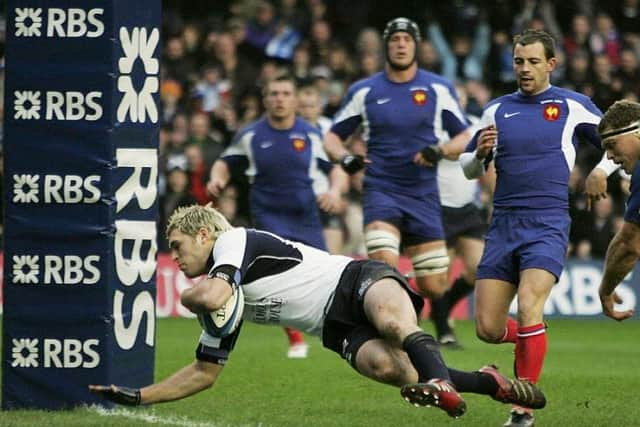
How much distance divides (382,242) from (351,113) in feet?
3.92

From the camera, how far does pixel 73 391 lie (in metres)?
9.10

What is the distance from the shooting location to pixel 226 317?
790 centimetres

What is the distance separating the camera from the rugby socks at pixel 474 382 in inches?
310

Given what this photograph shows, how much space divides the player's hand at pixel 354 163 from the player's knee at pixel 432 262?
1.05m

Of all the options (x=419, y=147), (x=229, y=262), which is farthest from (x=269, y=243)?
(x=419, y=147)

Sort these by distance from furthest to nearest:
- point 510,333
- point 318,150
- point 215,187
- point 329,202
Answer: point 318,150 < point 215,187 < point 329,202 < point 510,333

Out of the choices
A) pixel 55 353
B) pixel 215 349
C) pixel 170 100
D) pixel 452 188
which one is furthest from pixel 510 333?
pixel 170 100

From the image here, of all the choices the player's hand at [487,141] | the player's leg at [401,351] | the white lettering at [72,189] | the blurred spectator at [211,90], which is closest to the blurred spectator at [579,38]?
the blurred spectator at [211,90]

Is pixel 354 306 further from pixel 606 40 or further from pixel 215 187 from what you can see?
pixel 606 40

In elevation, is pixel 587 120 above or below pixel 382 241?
above

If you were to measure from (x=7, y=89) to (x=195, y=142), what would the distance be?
9889mm

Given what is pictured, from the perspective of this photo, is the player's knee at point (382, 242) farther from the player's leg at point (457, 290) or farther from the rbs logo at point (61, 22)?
the rbs logo at point (61, 22)

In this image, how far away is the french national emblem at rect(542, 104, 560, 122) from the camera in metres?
9.11

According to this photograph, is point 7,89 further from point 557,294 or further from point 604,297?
point 557,294
